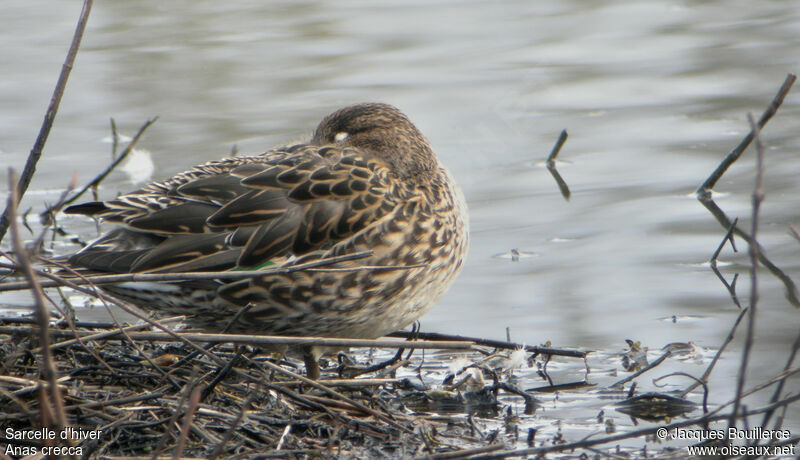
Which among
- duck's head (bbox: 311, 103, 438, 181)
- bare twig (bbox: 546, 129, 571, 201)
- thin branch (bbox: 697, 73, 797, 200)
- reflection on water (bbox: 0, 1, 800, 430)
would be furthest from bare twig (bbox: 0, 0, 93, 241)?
bare twig (bbox: 546, 129, 571, 201)

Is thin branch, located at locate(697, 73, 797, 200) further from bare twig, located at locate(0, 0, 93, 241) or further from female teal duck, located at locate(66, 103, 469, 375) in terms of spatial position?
bare twig, located at locate(0, 0, 93, 241)

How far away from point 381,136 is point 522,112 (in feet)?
13.0

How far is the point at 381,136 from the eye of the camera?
5496 mm

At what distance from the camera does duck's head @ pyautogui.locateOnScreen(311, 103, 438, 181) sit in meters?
5.41

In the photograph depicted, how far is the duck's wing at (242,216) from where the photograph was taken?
15.4 ft

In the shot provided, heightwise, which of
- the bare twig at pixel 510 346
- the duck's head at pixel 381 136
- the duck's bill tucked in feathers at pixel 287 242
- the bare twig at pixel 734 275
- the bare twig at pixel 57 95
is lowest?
the bare twig at pixel 734 275

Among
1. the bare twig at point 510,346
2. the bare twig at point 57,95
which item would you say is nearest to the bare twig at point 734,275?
the bare twig at point 510,346

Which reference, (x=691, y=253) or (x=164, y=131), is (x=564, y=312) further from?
(x=164, y=131)

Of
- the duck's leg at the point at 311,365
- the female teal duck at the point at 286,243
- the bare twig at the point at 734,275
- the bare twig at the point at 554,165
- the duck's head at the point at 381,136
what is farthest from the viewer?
the bare twig at the point at 554,165

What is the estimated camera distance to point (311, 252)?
4.79 m

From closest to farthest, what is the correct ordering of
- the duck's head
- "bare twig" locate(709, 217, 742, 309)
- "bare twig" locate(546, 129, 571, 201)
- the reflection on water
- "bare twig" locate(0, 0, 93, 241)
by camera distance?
1. "bare twig" locate(0, 0, 93, 241)
2. the duck's head
3. "bare twig" locate(709, 217, 742, 309)
4. the reflection on water
5. "bare twig" locate(546, 129, 571, 201)

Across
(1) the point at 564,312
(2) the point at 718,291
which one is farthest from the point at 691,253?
(1) the point at 564,312

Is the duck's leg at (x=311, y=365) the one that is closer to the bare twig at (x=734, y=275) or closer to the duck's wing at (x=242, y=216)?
the duck's wing at (x=242, y=216)

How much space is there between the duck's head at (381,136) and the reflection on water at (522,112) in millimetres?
945
